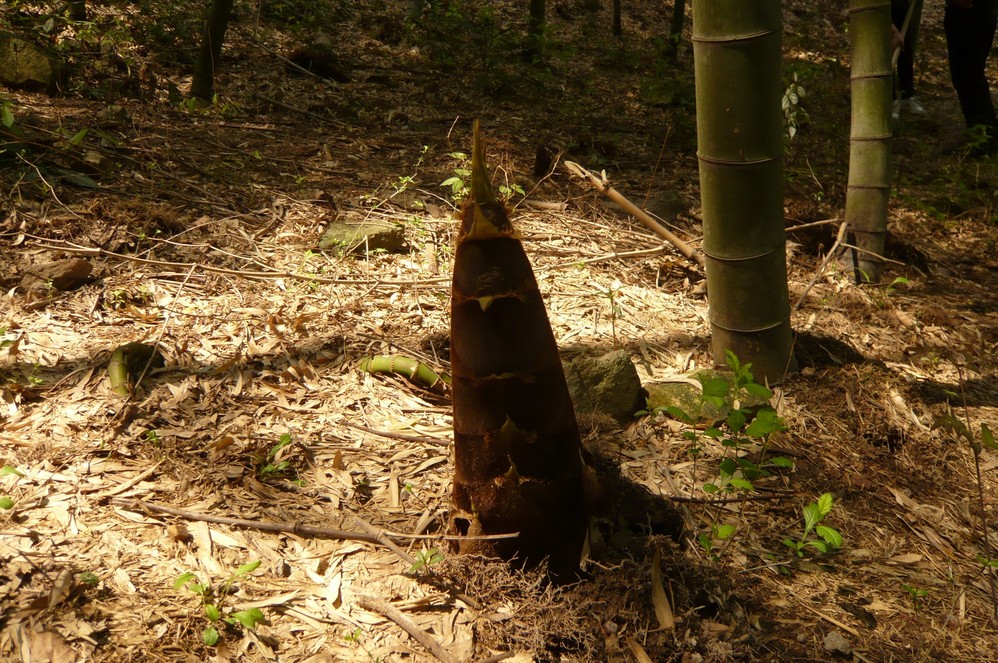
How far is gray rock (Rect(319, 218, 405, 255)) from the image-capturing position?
372 centimetres

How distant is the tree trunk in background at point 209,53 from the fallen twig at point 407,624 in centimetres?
427

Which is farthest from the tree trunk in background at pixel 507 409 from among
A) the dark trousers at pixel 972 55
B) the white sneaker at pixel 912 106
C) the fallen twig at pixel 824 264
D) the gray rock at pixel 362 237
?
the white sneaker at pixel 912 106

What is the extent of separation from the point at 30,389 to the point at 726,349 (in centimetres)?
250

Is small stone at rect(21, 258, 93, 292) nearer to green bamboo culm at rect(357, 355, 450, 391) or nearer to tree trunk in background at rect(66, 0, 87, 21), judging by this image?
green bamboo culm at rect(357, 355, 450, 391)

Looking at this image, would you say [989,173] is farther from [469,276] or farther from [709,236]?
[469,276]

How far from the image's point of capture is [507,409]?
1.91m

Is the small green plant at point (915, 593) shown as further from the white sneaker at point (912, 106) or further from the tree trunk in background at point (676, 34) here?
the tree trunk in background at point (676, 34)

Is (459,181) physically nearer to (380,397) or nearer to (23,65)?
(380,397)

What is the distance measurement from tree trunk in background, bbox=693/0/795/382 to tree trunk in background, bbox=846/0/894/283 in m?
1.18

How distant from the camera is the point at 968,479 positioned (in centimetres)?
274

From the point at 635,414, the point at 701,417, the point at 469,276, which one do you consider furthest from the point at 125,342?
the point at 701,417

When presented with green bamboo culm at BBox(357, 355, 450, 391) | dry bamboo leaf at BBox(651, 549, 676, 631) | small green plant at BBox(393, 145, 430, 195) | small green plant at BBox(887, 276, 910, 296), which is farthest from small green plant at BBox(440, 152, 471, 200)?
small green plant at BBox(887, 276, 910, 296)

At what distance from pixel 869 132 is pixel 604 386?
2265 millimetres

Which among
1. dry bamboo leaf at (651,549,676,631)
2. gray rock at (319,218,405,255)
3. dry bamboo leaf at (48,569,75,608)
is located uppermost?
gray rock at (319,218,405,255)
